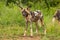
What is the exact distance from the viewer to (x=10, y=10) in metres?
12.8

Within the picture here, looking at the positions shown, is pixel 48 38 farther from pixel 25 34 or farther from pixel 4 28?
pixel 4 28

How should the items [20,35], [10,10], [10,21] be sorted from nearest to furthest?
[20,35] → [10,21] → [10,10]

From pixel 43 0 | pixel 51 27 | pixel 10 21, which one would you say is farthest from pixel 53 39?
pixel 43 0

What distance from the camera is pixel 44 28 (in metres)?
10.1

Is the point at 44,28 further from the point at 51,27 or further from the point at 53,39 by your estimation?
the point at 53,39

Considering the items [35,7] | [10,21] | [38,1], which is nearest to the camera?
[10,21]

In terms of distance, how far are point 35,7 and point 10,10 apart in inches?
94.8

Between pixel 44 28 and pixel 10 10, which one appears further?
pixel 10 10

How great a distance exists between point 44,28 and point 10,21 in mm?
2140

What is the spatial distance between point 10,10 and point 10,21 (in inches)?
55.8

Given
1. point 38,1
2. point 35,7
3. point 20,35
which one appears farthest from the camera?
point 38,1

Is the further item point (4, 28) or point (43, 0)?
point (43, 0)

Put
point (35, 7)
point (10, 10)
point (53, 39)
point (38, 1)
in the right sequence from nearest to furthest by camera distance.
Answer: point (53, 39) → point (10, 10) → point (35, 7) → point (38, 1)

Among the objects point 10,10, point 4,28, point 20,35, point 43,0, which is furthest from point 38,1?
point 20,35
